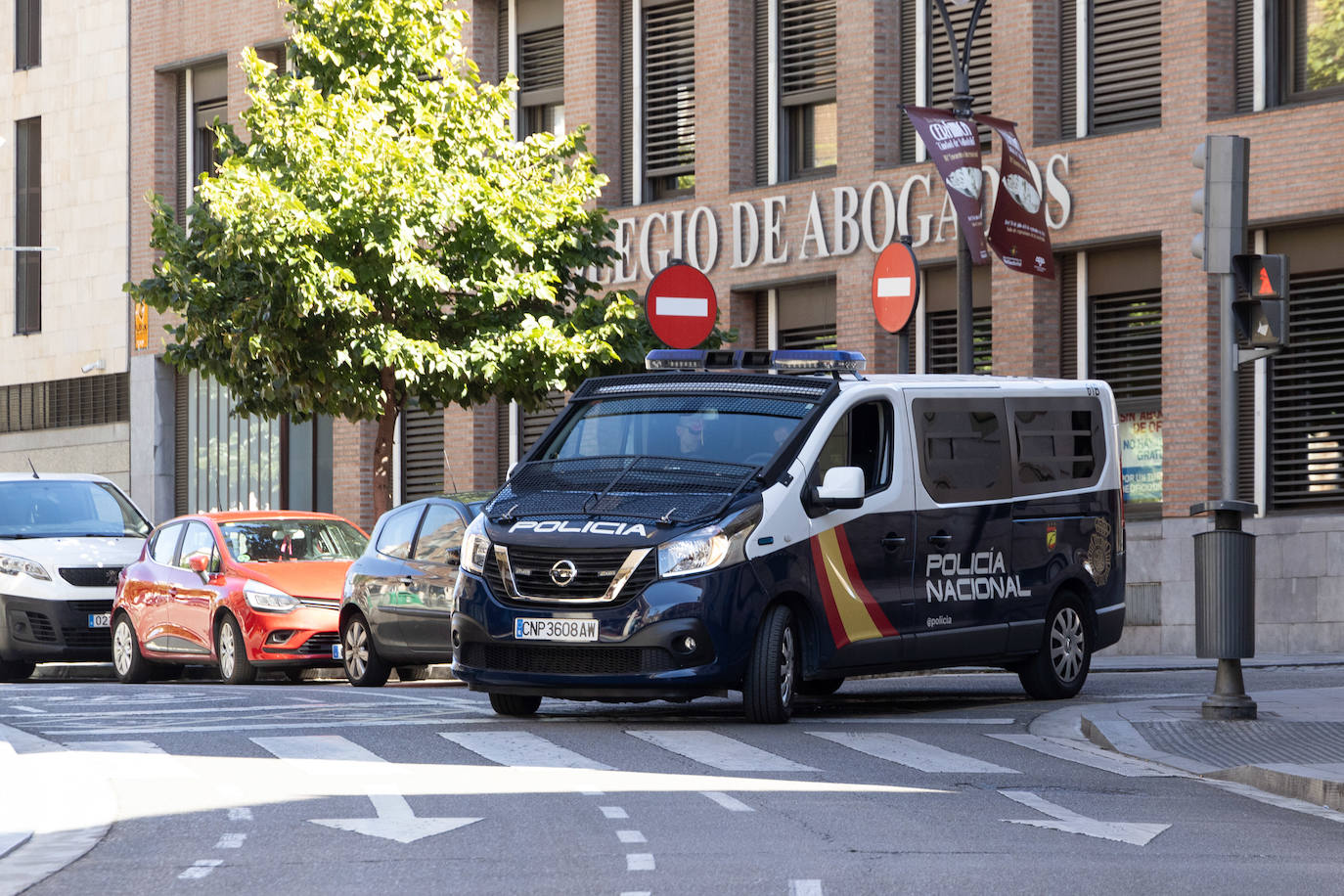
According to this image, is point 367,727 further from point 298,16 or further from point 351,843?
point 298,16

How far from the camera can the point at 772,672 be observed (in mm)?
13148

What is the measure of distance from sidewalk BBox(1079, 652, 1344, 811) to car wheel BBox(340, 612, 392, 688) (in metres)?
6.26

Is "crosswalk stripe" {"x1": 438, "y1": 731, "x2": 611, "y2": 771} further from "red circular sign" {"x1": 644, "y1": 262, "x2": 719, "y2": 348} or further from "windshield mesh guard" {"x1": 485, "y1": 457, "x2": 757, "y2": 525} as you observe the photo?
"red circular sign" {"x1": 644, "y1": 262, "x2": 719, "y2": 348}

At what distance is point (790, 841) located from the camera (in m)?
8.75

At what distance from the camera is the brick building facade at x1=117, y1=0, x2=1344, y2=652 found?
2361cm

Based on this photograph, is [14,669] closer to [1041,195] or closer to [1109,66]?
[1041,195]

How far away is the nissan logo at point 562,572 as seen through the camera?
13.0 m

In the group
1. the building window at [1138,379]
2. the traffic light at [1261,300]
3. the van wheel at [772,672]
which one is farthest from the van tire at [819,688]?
the building window at [1138,379]

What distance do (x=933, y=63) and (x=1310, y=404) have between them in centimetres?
663

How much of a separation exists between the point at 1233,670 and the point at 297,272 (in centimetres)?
1279

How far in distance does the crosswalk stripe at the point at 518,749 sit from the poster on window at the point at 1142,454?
44.1 feet

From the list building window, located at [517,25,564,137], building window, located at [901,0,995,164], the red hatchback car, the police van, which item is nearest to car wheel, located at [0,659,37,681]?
the red hatchback car

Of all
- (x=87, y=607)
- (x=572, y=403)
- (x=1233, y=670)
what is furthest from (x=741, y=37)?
(x=1233, y=670)

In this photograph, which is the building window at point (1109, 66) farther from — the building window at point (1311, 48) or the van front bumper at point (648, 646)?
the van front bumper at point (648, 646)
